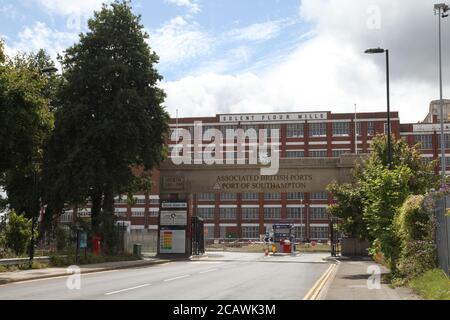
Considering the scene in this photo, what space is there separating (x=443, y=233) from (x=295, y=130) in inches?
3805

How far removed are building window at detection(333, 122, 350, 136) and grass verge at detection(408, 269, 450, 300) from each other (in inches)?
3721

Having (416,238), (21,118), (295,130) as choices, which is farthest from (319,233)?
(21,118)

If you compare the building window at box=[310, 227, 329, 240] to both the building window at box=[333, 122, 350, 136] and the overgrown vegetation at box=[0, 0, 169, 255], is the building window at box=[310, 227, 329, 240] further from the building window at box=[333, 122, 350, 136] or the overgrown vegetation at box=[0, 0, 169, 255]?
the overgrown vegetation at box=[0, 0, 169, 255]

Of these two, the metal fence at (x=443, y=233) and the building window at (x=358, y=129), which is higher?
the building window at (x=358, y=129)

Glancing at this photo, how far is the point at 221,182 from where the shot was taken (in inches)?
1809

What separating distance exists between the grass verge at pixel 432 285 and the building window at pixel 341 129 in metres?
94.5

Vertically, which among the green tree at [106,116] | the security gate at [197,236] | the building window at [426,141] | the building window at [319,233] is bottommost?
the building window at [319,233]

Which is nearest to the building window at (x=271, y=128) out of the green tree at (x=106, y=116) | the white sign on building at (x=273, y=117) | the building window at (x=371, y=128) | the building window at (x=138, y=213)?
the white sign on building at (x=273, y=117)

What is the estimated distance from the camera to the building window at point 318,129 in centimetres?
11169

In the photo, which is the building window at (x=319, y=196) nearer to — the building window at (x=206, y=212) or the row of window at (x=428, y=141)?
the building window at (x=206, y=212)

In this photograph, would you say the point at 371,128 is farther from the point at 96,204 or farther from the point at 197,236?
the point at 96,204

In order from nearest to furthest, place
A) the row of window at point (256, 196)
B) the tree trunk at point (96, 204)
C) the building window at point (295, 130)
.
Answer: the tree trunk at point (96, 204)
the row of window at point (256, 196)
the building window at point (295, 130)
